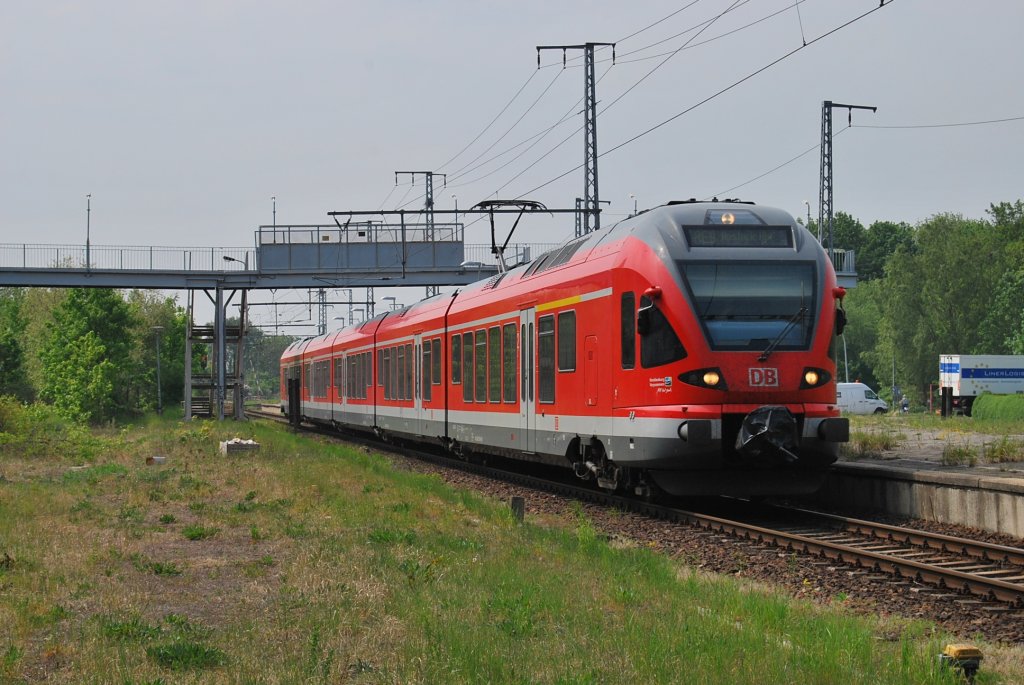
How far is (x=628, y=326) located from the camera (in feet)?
49.9

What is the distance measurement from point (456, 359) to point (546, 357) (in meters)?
5.91

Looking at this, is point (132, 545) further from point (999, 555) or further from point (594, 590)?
point (999, 555)

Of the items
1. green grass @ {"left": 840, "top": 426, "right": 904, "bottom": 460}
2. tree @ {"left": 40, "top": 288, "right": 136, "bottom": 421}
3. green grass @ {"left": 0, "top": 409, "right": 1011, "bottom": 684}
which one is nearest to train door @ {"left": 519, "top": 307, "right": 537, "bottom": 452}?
green grass @ {"left": 0, "top": 409, "right": 1011, "bottom": 684}

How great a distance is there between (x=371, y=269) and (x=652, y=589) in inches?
1625

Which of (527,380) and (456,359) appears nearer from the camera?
A: (527,380)

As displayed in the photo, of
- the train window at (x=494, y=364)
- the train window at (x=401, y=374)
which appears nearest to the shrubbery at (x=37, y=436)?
the train window at (x=401, y=374)

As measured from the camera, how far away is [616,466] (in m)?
16.5

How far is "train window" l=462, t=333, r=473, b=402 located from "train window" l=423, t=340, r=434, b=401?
308cm

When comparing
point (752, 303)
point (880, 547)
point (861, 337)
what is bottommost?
point (880, 547)

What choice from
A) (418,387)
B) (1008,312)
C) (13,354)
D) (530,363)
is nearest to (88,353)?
(13,354)

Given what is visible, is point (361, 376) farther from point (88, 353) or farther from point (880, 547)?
point (88, 353)

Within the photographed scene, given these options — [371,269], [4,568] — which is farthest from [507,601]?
[371,269]

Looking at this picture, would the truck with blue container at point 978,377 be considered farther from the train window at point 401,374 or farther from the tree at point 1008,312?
the train window at point 401,374

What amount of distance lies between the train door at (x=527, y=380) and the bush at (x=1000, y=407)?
25.1 m
